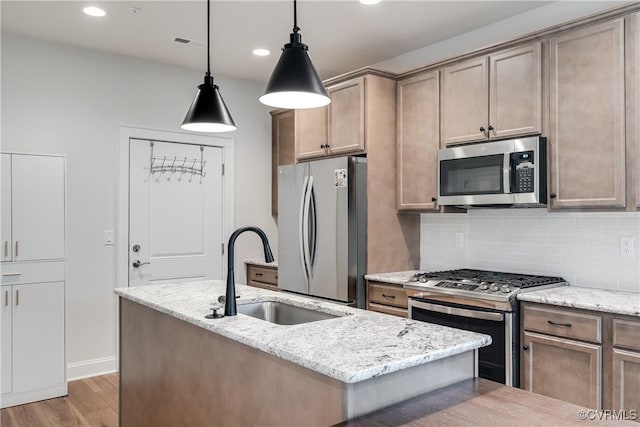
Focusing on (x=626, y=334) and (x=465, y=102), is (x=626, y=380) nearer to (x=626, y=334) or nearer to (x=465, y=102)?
(x=626, y=334)

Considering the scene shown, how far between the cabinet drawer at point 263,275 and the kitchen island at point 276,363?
2101 mm

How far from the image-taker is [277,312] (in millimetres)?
2533

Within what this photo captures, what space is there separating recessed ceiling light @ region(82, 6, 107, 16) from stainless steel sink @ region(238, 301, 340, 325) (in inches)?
89.5

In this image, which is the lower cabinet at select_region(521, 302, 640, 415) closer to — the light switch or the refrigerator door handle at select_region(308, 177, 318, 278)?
the refrigerator door handle at select_region(308, 177, 318, 278)

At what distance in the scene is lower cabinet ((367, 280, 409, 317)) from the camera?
346 centimetres

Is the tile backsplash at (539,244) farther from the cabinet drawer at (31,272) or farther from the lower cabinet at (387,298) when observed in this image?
the cabinet drawer at (31,272)

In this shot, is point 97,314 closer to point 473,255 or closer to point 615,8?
point 473,255

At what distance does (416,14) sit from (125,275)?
3.14 m

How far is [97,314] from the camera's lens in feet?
13.6

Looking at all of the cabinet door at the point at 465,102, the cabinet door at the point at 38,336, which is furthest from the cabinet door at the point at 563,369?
the cabinet door at the point at 38,336

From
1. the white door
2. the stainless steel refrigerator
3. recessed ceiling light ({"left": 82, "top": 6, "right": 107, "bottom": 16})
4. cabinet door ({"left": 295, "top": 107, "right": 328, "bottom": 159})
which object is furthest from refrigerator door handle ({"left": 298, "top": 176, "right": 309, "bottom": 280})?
recessed ceiling light ({"left": 82, "top": 6, "right": 107, "bottom": 16})

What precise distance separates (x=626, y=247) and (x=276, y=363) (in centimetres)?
232

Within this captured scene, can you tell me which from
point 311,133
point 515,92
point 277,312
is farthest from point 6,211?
point 515,92

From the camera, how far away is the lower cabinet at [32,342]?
3441mm
